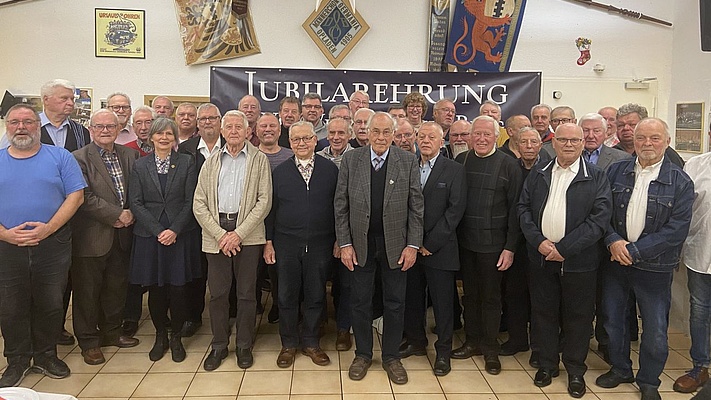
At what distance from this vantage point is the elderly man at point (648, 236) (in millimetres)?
2965

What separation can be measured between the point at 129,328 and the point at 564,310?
10.3ft

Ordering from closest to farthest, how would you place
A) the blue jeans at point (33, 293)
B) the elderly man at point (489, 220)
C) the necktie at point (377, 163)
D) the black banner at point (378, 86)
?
the blue jeans at point (33, 293) < the necktie at point (377, 163) < the elderly man at point (489, 220) < the black banner at point (378, 86)

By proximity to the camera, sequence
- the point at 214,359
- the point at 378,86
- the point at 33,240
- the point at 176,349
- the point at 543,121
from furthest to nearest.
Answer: the point at 378,86 → the point at 543,121 → the point at 176,349 → the point at 214,359 → the point at 33,240

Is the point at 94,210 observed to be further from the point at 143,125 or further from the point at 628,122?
the point at 628,122

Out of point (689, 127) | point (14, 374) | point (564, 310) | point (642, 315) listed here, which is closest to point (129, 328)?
point (14, 374)

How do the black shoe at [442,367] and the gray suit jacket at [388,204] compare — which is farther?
the black shoe at [442,367]

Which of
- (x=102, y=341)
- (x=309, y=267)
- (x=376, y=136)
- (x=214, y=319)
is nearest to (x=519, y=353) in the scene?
(x=309, y=267)

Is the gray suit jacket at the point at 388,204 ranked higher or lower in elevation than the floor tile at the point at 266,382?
higher

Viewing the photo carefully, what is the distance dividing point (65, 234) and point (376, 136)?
203 centimetres

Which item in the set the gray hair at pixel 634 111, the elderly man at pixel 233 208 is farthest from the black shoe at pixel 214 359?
the gray hair at pixel 634 111

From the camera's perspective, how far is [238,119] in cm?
343

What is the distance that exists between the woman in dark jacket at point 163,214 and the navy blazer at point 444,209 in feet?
5.13

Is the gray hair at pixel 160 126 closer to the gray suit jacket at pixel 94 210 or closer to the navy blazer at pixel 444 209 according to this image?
the gray suit jacket at pixel 94 210

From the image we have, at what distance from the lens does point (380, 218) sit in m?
3.28
